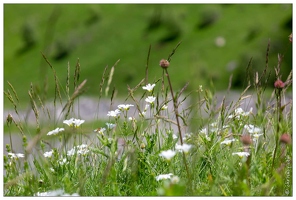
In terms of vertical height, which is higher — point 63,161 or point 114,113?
point 114,113

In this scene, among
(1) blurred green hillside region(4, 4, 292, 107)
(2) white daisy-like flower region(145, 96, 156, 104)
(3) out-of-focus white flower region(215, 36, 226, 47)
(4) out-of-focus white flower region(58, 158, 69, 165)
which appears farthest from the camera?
(3) out-of-focus white flower region(215, 36, 226, 47)

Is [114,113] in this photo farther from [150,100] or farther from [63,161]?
[63,161]

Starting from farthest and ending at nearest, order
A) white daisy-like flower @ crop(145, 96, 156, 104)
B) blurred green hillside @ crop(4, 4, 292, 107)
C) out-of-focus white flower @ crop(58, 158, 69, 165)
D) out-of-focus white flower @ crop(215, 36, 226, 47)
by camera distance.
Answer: out-of-focus white flower @ crop(215, 36, 226, 47), blurred green hillside @ crop(4, 4, 292, 107), white daisy-like flower @ crop(145, 96, 156, 104), out-of-focus white flower @ crop(58, 158, 69, 165)

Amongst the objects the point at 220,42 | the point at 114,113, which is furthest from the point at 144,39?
the point at 114,113

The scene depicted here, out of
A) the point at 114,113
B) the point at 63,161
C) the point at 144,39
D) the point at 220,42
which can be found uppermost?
the point at 144,39

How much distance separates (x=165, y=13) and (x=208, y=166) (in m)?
64.7

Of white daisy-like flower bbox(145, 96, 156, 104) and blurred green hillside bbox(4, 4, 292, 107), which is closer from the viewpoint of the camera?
white daisy-like flower bbox(145, 96, 156, 104)

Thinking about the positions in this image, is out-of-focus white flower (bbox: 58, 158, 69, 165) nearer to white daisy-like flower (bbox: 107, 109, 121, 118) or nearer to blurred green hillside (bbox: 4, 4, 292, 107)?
white daisy-like flower (bbox: 107, 109, 121, 118)

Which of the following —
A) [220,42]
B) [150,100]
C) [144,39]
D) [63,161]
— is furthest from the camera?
[144,39]

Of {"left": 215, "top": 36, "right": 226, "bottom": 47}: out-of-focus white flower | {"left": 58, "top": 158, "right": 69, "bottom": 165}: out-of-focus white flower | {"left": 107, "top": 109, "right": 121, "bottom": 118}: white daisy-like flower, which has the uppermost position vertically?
{"left": 215, "top": 36, "right": 226, "bottom": 47}: out-of-focus white flower

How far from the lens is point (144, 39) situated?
197 ft

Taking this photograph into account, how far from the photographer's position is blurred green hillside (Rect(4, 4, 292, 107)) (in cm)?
5191

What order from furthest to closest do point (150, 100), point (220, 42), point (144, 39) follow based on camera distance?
1. point (144, 39)
2. point (220, 42)
3. point (150, 100)

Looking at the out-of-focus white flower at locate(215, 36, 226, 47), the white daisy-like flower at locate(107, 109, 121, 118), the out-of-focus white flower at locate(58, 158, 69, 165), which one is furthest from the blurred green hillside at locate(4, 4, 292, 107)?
the out-of-focus white flower at locate(58, 158, 69, 165)
